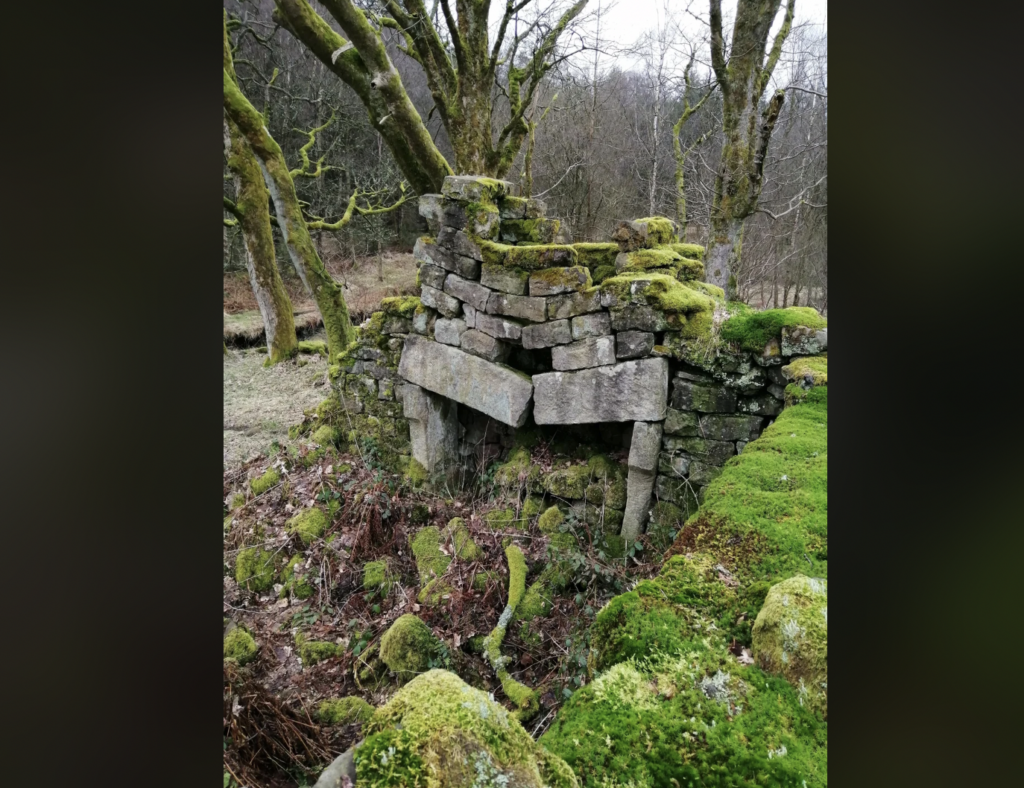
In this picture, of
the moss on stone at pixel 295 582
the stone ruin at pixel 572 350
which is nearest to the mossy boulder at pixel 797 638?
the stone ruin at pixel 572 350

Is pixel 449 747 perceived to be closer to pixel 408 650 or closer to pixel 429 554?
pixel 408 650

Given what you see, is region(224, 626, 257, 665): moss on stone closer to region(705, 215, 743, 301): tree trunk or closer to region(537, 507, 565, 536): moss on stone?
region(537, 507, 565, 536): moss on stone

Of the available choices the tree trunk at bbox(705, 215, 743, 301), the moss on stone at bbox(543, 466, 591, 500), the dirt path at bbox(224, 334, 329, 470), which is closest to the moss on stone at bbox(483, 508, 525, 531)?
the moss on stone at bbox(543, 466, 591, 500)

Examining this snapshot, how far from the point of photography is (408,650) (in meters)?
4.05

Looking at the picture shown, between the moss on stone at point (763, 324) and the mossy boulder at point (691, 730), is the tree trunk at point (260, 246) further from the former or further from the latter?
the mossy boulder at point (691, 730)

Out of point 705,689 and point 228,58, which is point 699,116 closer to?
point 228,58

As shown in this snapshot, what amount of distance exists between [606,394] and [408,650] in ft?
7.89

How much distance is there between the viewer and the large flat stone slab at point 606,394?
15.5 ft

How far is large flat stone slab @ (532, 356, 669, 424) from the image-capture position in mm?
4730
